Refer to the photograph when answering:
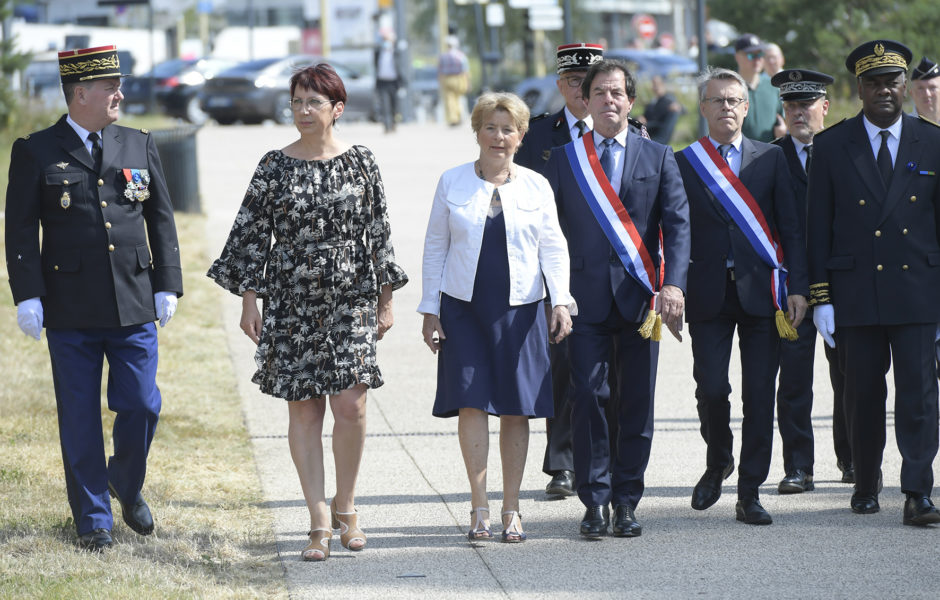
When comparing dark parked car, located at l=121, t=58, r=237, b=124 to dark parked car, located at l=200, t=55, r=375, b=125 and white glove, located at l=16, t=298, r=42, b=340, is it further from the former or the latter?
white glove, located at l=16, t=298, r=42, b=340

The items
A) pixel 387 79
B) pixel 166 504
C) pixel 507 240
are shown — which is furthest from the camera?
pixel 387 79

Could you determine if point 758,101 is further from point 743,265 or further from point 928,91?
point 743,265

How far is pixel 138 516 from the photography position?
6.40 m

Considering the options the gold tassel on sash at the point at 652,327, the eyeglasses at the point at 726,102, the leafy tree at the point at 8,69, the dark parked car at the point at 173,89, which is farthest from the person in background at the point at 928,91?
the dark parked car at the point at 173,89

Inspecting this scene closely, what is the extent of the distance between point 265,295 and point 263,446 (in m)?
2.47

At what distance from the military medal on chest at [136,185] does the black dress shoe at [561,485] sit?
7.80 feet

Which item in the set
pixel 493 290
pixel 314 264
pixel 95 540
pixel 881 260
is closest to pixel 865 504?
pixel 881 260

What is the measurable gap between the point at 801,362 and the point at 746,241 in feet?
3.47

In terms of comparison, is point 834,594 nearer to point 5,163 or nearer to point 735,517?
point 735,517

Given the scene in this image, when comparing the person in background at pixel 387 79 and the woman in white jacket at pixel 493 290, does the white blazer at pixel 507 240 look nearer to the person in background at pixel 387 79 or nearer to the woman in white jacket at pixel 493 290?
the woman in white jacket at pixel 493 290

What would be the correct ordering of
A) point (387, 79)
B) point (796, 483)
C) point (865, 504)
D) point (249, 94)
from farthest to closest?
point (249, 94), point (387, 79), point (796, 483), point (865, 504)

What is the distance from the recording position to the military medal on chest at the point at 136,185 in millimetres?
6234

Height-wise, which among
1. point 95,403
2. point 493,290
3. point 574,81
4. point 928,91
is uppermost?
point 574,81

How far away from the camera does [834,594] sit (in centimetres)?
552
